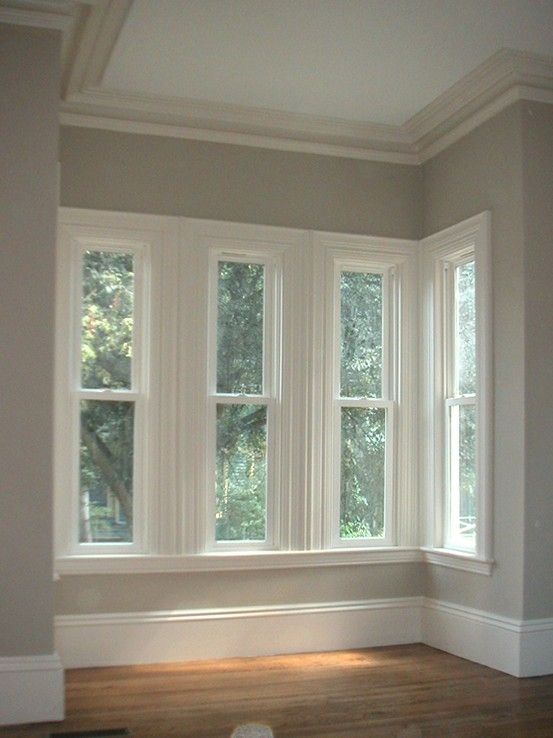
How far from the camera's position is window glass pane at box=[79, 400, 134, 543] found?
18.4ft

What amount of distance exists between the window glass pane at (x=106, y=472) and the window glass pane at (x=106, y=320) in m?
0.17

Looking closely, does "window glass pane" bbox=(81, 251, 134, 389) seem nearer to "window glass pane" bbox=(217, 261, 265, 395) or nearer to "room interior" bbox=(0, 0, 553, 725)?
"room interior" bbox=(0, 0, 553, 725)

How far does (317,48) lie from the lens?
16.2 feet

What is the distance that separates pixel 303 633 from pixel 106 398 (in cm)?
182

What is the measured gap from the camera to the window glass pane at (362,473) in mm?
6098

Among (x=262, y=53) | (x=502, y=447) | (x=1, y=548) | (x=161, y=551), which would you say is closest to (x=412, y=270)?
(x=502, y=447)

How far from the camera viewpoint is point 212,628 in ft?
18.6

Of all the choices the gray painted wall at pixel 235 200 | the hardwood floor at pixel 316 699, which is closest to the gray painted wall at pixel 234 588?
the gray painted wall at pixel 235 200

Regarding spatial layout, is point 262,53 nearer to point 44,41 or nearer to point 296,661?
point 44,41

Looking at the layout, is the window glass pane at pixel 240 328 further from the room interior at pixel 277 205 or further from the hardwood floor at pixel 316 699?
the hardwood floor at pixel 316 699

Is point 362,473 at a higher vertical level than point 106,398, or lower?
lower

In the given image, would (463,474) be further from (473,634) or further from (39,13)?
(39,13)

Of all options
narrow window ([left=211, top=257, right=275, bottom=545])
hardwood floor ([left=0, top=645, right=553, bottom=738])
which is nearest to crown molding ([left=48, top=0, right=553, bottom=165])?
narrow window ([left=211, top=257, right=275, bottom=545])

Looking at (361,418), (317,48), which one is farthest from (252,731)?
(317,48)
